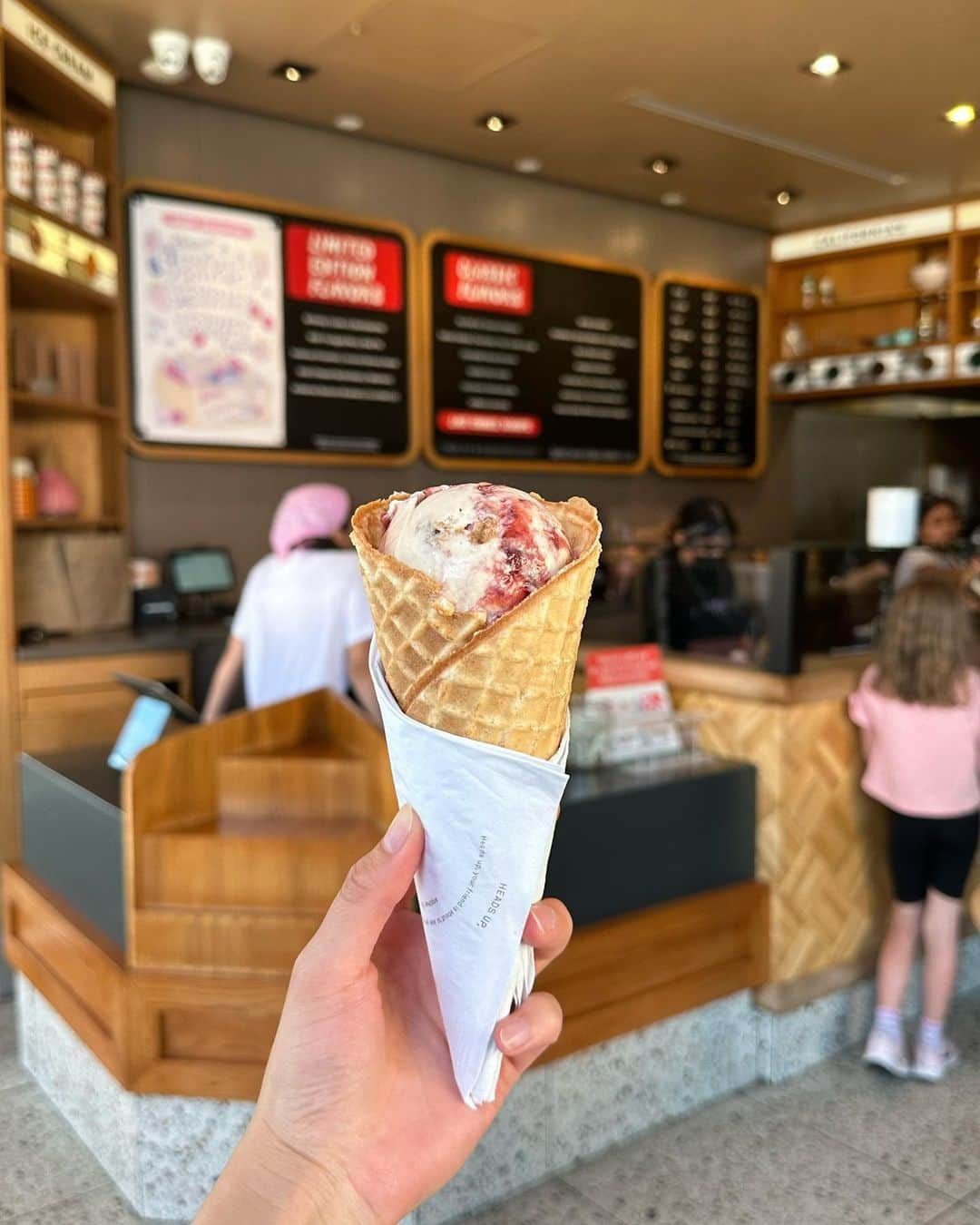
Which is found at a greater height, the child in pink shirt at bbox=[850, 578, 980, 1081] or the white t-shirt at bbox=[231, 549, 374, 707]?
the white t-shirt at bbox=[231, 549, 374, 707]

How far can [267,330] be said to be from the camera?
4664mm

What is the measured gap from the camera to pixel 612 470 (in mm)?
5875

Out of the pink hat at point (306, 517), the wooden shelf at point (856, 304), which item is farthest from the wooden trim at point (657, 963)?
the wooden shelf at point (856, 304)

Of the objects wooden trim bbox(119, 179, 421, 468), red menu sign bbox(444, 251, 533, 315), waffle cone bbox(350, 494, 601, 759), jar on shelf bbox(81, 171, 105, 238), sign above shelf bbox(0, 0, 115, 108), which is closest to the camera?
waffle cone bbox(350, 494, 601, 759)

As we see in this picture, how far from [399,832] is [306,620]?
1954 mm

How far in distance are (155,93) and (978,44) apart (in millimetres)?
3084

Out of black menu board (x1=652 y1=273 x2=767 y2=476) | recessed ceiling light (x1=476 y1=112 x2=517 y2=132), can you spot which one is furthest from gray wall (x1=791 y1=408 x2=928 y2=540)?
recessed ceiling light (x1=476 y1=112 x2=517 y2=132)

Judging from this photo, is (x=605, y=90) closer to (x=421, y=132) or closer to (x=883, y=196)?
(x=421, y=132)

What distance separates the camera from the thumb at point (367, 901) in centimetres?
98

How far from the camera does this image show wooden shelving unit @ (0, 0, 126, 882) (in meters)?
3.46

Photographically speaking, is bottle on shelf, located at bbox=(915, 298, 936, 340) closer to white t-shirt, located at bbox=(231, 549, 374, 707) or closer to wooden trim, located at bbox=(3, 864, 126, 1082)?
white t-shirt, located at bbox=(231, 549, 374, 707)

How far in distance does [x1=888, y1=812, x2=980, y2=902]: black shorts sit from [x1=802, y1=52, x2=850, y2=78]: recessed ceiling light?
2748mm

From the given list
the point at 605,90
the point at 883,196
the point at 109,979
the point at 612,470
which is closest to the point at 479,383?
the point at 612,470

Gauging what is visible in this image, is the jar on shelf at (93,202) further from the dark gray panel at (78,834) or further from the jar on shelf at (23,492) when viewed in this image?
the dark gray panel at (78,834)
